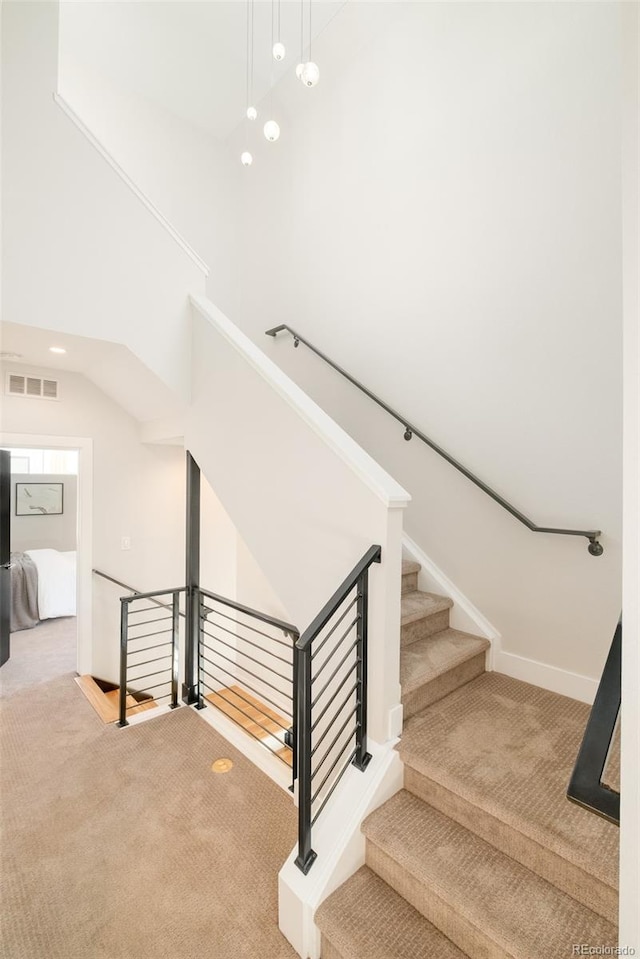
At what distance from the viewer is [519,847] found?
56.4 inches

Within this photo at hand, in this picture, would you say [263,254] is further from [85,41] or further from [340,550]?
[340,550]

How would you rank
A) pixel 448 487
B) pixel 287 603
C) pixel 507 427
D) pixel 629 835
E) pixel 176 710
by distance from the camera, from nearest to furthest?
pixel 629 835 → pixel 287 603 → pixel 507 427 → pixel 448 487 → pixel 176 710

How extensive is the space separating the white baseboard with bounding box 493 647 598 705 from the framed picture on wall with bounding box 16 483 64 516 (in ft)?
22.6

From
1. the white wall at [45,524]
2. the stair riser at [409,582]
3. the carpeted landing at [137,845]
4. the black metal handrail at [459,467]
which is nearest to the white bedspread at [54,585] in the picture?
the white wall at [45,524]

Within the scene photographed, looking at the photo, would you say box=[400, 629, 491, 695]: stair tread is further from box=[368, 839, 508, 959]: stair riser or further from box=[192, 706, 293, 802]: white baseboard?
box=[192, 706, 293, 802]: white baseboard

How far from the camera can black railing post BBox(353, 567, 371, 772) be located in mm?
1780

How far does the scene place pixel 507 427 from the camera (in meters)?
2.50

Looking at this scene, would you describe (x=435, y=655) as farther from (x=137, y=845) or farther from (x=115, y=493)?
(x=115, y=493)

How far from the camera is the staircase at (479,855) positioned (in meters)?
1.25

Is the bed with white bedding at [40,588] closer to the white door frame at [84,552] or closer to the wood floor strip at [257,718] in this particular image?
the white door frame at [84,552]

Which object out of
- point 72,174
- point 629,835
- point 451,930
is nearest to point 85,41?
point 72,174

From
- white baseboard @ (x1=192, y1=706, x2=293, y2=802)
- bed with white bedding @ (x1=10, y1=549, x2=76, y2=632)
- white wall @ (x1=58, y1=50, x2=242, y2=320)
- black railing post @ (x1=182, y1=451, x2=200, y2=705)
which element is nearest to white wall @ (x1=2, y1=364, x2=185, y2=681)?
black railing post @ (x1=182, y1=451, x2=200, y2=705)

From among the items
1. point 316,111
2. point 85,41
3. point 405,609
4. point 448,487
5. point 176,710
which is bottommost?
point 176,710

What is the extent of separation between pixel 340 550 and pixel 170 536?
113 inches
